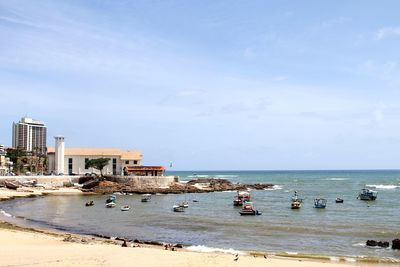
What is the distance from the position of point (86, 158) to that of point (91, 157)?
4.50 ft

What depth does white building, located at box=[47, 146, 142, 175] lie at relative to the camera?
105 metres

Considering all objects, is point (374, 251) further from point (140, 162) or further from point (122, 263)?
point (140, 162)

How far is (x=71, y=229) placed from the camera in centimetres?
4091

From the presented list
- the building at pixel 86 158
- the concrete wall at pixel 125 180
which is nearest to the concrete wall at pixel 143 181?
the concrete wall at pixel 125 180

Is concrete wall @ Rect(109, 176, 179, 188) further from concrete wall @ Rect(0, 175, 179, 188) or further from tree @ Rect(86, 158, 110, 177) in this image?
tree @ Rect(86, 158, 110, 177)

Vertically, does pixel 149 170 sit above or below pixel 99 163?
below

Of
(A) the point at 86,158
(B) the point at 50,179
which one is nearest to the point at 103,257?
(B) the point at 50,179

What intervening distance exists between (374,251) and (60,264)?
19627 millimetres

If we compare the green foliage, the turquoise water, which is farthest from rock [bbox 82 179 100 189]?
the turquoise water

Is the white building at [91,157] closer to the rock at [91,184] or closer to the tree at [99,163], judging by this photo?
the tree at [99,163]

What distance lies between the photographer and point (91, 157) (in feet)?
347

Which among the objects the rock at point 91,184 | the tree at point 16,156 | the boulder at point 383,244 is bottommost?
the boulder at point 383,244

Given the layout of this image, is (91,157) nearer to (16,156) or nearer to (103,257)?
(16,156)

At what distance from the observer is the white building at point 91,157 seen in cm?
10506
